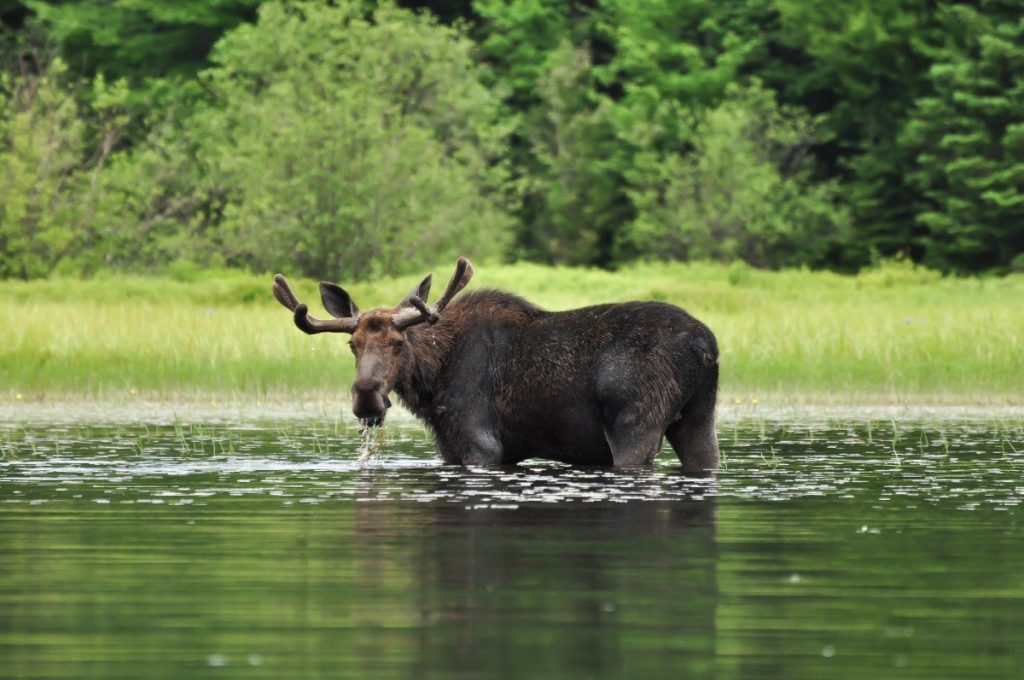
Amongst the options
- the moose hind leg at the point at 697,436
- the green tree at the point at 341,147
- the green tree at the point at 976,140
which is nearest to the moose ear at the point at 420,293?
the moose hind leg at the point at 697,436

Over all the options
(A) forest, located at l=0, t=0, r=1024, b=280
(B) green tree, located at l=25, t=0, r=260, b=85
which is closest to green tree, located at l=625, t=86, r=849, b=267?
(A) forest, located at l=0, t=0, r=1024, b=280

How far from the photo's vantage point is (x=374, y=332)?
44.9ft

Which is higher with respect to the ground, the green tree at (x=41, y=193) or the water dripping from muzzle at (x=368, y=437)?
the green tree at (x=41, y=193)

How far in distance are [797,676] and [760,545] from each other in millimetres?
3233

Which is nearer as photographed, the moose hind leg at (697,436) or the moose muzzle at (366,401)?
the moose muzzle at (366,401)

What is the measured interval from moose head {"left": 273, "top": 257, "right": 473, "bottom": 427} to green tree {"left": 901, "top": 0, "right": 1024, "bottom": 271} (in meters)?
43.2

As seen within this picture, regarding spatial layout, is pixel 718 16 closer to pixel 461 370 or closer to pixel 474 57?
pixel 474 57

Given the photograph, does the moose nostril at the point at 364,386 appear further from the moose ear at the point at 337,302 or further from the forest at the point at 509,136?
the forest at the point at 509,136

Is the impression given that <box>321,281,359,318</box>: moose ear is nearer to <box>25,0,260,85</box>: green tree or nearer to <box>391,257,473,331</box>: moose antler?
<box>391,257,473,331</box>: moose antler

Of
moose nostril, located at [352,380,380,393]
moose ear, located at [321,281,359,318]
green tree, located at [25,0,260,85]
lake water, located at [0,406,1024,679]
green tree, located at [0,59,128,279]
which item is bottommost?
lake water, located at [0,406,1024,679]

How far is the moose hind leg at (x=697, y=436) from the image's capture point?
13633 mm

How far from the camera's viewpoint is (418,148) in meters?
42.1

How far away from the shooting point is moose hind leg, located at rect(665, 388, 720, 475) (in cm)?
1363

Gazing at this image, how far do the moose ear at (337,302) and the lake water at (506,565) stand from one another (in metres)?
1.11
